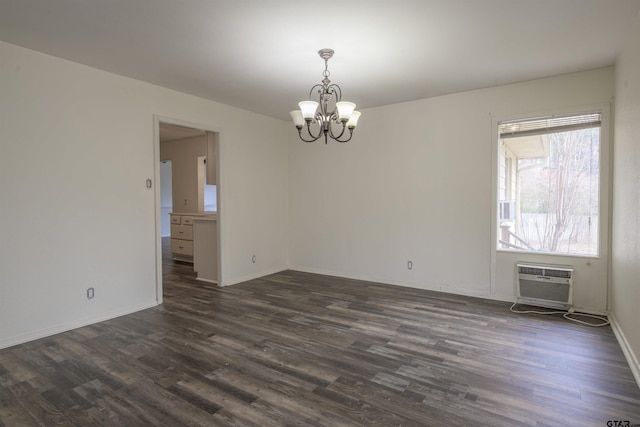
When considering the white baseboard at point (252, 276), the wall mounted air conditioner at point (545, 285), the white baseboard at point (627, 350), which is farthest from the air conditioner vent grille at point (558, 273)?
the white baseboard at point (252, 276)

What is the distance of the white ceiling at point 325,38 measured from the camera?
249 centimetres

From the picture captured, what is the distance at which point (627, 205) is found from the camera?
114 inches

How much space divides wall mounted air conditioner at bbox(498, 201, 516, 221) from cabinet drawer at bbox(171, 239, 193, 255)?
5202mm

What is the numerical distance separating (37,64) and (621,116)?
5.34 metres

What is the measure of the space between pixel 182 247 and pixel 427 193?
4.67 meters

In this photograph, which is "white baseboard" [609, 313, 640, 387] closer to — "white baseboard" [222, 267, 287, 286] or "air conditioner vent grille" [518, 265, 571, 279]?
"air conditioner vent grille" [518, 265, 571, 279]

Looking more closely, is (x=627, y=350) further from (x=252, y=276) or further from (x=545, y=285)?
(x=252, y=276)

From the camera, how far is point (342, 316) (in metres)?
3.77

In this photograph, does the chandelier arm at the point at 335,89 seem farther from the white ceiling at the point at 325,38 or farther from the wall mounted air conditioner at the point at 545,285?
the wall mounted air conditioner at the point at 545,285

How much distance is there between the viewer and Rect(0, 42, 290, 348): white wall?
3.08 meters

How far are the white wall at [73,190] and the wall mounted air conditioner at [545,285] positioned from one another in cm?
431

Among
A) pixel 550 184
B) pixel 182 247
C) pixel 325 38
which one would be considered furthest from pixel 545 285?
pixel 182 247

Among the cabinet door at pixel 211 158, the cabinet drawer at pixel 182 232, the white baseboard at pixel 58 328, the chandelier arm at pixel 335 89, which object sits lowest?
the white baseboard at pixel 58 328

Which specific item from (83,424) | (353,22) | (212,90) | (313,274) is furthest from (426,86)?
(83,424)
